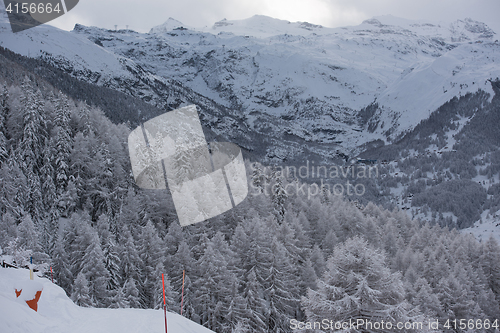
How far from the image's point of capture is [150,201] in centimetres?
4206

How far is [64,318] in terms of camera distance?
38.6ft

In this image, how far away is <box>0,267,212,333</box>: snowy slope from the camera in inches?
368

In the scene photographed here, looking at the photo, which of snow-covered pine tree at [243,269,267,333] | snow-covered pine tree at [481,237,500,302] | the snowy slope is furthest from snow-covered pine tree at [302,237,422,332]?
snow-covered pine tree at [481,237,500,302]

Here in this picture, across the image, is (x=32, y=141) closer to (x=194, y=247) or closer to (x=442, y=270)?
(x=194, y=247)

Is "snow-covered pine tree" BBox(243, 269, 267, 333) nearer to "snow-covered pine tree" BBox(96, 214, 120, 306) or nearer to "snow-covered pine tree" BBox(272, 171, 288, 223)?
"snow-covered pine tree" BBox(96, 214, 120, 306)

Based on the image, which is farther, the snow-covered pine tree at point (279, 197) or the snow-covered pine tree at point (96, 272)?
the snow-covered pine tree at point (279, 197)

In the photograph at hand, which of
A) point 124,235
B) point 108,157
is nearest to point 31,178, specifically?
point 108,157

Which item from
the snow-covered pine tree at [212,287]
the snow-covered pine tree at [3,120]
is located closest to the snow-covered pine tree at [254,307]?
the snow-covered pine tree at [212,287]

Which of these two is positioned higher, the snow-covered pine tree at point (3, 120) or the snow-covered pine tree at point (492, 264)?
the snow-covered pine tree at point (3, 120)

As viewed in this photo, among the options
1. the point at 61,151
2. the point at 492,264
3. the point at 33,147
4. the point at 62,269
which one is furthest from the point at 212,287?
the point at 492,264

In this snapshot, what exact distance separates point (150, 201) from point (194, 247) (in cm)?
1203

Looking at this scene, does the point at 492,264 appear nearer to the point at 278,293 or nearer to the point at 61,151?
the point at 278,293

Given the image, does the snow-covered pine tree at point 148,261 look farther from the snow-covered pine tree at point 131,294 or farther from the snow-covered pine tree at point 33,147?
the snow-covered pine tree at point 33,147

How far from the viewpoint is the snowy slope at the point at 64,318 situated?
30.7 feet
